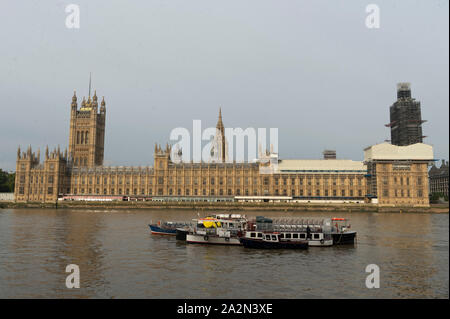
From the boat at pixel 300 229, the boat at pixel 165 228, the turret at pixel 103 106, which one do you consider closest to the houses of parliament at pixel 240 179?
the turret at pixel 103 106

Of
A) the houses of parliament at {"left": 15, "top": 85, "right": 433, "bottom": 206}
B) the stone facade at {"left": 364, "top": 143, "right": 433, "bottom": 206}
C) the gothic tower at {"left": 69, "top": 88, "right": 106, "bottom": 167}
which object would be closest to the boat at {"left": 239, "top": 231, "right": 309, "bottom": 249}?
the houses of parliament at {"left": 15, "top": 85, "right": 433, "bottom": 206}

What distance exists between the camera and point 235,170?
14575 cm

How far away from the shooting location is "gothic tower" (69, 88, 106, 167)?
177 metres

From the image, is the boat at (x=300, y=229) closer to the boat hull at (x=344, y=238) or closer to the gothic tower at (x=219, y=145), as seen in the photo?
the boat hull at (x=344, y=238)

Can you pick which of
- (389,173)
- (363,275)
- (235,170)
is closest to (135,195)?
(235,170)

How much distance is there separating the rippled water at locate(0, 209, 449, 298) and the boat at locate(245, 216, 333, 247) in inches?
78.0

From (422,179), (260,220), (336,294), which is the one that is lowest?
(336,294)

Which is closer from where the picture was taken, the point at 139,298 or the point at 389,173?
the point at 139,298

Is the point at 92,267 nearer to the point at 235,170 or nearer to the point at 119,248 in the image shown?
the point at 119,248

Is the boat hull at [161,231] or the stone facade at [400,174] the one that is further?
the stone facade at [400,174]

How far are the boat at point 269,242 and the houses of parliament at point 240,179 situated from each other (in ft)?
308

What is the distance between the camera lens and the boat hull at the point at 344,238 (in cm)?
4681
